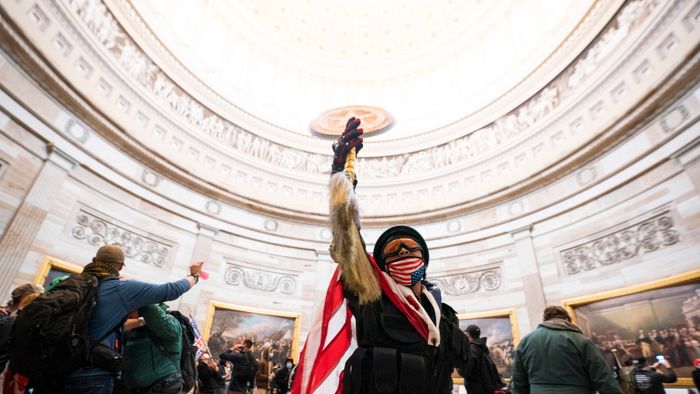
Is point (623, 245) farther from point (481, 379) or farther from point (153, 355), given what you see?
point (153, 355)

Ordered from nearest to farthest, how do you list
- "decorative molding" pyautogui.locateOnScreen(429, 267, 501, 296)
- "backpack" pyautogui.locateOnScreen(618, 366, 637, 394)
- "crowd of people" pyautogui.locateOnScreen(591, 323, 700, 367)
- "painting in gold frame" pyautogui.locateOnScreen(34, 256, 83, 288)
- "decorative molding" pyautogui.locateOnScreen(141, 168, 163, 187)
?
"backpack" pyautogui.locateOnScreen(618, 366, 637, 394) < "crowd of people" pyautogui.locateOnScreen(591, 323, 700, 367) < "painting in gold frame" pyautogui.locateOnScreen(34, 256, 83, 288) < "decorative molding" pyautogui.locateOnScreen(141, 168, 163, 187) < "decorative molding" pyautogui.locateOnScreen(429, 267, 501, 296)

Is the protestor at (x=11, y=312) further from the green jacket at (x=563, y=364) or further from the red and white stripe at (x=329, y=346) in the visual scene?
the green jacket at (x=563, y=364)

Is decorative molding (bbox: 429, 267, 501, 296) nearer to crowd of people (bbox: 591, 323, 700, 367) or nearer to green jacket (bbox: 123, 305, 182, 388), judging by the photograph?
crowd of people (bbox: 591, 323, 700, 367)

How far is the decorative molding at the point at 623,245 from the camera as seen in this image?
7.14 metres

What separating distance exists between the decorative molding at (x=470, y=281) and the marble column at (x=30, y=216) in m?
10.6

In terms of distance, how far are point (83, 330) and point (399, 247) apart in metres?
2.13

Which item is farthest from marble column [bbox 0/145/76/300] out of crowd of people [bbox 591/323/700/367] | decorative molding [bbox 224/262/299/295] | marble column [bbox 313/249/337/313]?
crowd of people [bbox 591/323/700/367]

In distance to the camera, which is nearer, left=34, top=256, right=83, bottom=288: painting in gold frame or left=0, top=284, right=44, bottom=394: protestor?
left=0, top=284, right=44, bottom=394: protestor

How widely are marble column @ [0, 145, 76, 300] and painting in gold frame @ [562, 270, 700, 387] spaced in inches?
464

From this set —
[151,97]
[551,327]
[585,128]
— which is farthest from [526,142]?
[151,97]

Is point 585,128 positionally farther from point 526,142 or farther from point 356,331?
point 356,331

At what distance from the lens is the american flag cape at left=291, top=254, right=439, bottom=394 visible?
1.74 meters

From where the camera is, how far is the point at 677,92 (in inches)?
284

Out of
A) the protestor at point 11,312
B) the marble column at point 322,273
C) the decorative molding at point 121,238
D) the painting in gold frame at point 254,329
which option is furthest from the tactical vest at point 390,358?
the marble column at point 322,273
